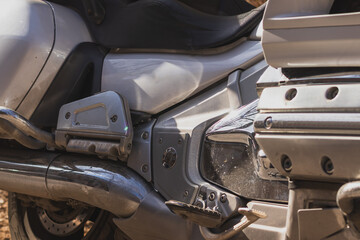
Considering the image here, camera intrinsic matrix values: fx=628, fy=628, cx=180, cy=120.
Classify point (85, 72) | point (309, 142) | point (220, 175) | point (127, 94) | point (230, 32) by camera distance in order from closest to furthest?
point (309, 142)
point (220, 175)
point (230, 32)
point (127, 94)
point (85, 72)

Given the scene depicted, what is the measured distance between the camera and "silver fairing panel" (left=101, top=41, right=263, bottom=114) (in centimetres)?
166

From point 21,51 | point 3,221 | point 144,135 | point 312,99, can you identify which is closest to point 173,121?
point 144,135

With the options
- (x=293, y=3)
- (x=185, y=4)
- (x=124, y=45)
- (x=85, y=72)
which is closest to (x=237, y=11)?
(x=185, y=4)

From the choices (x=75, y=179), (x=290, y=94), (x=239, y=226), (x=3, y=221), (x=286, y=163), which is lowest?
(x=3, y=221)

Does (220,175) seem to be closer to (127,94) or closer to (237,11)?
(127,94)

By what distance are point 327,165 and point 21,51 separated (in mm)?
1082

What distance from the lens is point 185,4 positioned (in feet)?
6.01

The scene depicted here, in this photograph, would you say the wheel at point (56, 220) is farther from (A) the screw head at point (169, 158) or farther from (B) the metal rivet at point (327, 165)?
(B) the metal rivet at point (327, 165)

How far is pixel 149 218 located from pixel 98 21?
66cm

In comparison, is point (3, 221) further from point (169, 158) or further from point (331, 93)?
point (331, 93)

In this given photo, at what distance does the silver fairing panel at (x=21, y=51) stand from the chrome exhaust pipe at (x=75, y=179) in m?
0.19

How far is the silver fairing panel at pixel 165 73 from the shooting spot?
166 cm

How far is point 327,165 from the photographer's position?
1.10m

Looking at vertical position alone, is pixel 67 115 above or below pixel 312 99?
below
